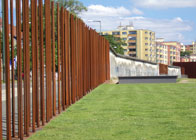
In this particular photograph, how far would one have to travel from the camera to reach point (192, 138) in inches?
247

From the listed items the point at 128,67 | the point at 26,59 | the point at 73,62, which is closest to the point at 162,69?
the point at 128,67

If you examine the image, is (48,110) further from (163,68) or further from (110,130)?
(163,68)

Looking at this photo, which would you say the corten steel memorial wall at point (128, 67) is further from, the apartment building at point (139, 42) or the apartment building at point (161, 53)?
the apartment building at point (161, 53)

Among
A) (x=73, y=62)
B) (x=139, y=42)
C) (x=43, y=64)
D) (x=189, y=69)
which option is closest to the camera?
(x=43, y=64)

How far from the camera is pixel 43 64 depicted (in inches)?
314

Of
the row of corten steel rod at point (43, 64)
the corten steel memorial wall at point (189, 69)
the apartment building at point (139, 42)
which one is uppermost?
the apartment building at point (139, 42)

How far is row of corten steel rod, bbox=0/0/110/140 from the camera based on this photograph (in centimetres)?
615

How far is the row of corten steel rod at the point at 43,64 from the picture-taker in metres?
6.15

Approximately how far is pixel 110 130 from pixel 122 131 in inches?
8.7

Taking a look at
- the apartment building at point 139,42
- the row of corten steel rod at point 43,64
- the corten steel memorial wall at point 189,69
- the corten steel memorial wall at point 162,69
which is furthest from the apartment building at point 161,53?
the row of corten steel rod at point 43,64

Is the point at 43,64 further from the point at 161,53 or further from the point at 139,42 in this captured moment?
the point at 161,53

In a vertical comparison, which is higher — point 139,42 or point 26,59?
point 139,42

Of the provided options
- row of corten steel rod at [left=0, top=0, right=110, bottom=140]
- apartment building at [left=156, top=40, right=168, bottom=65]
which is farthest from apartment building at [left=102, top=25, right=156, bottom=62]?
row of corten steel rod at [left=0, top=0, right=110, bottom=140]

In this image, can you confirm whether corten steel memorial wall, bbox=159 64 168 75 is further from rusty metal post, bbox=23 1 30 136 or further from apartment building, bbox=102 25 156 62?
apartment building, bbox=102 25 156 62
